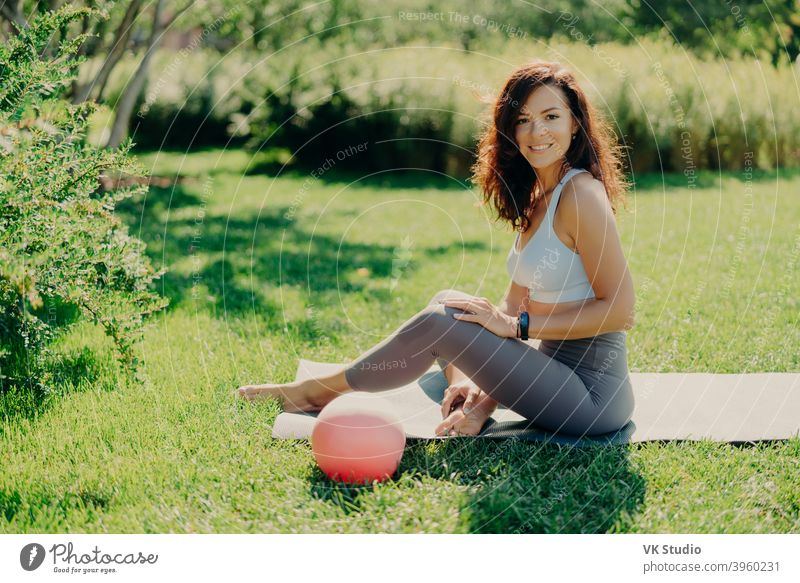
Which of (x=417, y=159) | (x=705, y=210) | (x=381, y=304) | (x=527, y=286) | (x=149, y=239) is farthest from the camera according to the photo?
(x=417, y=159)

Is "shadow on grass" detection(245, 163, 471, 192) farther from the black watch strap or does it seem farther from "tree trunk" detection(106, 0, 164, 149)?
the black watch strap

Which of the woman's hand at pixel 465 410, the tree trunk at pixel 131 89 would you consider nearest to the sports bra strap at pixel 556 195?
the woman's hand at pixel 465 410

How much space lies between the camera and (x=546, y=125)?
3498mm

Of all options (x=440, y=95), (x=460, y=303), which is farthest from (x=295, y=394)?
(x=440, y=95)

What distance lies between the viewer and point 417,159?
12.4 metres

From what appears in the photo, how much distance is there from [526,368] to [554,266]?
47cm

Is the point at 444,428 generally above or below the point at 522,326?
below

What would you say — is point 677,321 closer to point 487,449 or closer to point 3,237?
point 487,449

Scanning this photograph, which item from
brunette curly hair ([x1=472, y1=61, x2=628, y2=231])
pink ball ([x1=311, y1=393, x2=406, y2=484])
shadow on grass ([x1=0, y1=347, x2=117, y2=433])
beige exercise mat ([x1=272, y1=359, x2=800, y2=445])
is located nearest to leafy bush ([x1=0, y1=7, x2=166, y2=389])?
shadow on grass ([x1=0, y1=347, x2=117, y2=433])

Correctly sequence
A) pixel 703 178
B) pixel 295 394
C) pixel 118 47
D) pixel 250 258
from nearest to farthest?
1. pixel 295 394
2. pixel 250 258
3. pixel 118 47
4. pixel 703 178

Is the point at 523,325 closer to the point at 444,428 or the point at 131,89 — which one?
the point at 444,428

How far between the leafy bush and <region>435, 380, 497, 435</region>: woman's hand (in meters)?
1.50

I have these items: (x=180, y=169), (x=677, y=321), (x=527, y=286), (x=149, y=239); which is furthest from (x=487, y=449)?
(x=180, y=169)

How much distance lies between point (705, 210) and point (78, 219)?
7.79 metres
